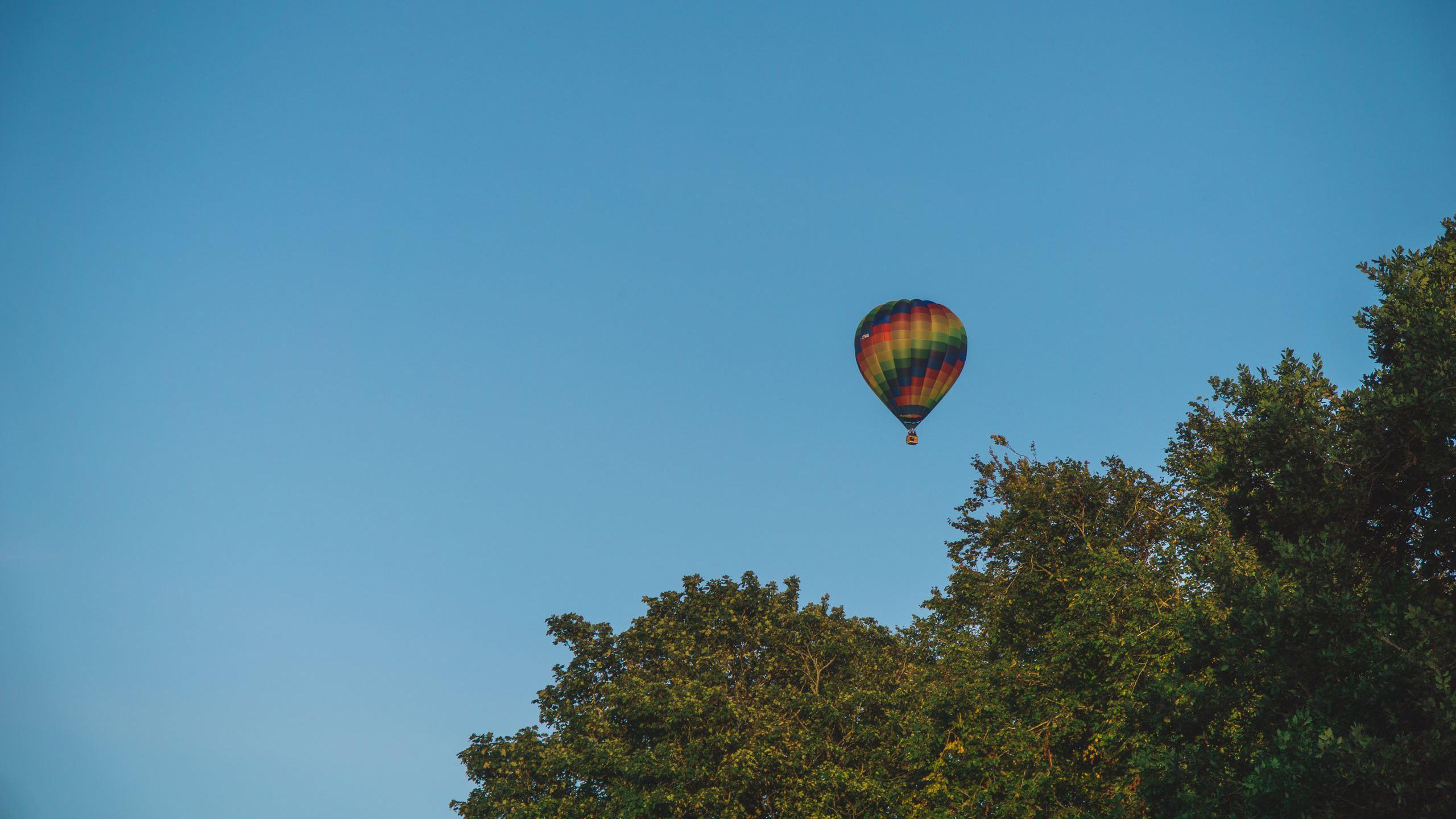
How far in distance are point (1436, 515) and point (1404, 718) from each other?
11.4ft

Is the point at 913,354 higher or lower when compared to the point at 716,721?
higher

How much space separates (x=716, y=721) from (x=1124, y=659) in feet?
41.9

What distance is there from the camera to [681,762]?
114 feet

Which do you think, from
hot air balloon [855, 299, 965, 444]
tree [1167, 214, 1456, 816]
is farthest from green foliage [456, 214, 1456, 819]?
hot air balloon [855, 299, 965, 444]

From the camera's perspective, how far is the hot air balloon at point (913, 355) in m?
51.9

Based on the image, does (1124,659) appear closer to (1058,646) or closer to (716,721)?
(1058,646)

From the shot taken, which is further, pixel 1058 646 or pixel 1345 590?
pixel 1058 646

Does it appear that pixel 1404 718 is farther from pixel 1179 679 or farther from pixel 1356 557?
pixel 1179 679

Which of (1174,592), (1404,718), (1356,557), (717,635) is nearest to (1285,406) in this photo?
(1356,557)

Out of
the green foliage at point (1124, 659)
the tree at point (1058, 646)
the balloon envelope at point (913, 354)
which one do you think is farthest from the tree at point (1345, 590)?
the balloon envelope at point (913, 354)

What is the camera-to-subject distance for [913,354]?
51812 mm

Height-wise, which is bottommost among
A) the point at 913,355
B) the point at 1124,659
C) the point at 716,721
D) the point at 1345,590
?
the point at 1345,590

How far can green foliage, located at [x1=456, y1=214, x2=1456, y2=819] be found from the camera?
1823cm

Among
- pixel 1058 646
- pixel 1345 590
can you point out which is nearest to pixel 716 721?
pixel 1058 646
